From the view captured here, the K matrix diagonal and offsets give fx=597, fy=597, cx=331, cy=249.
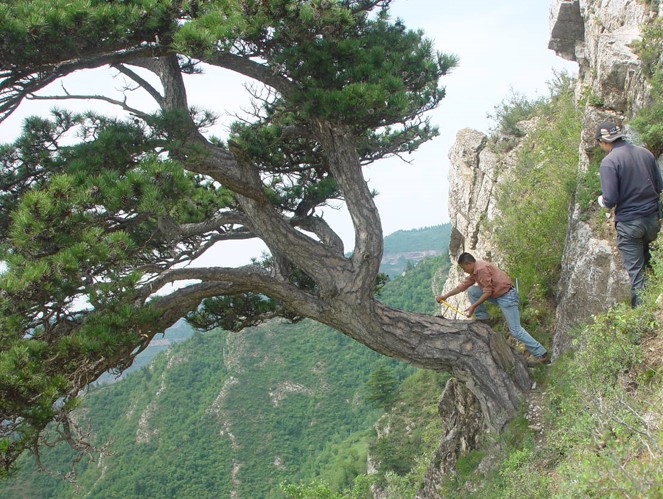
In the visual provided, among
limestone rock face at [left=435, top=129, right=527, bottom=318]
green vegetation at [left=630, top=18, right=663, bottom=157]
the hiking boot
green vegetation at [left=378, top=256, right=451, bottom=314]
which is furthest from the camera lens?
green vegetation at [left=378, top=256, right=451, bottom=314]

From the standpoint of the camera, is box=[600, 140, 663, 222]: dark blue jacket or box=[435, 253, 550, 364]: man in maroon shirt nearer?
box=[600, 140, 663, 222]: dark blue jacket

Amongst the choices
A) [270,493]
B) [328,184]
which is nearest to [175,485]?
[270,493]

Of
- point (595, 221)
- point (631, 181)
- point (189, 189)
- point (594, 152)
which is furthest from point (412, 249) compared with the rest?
point (189, 189)

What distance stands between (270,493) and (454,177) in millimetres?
36278

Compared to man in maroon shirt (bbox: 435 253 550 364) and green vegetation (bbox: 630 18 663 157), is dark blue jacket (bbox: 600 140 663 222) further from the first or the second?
man in maroon shirt (bbox: 435 253 550 364)

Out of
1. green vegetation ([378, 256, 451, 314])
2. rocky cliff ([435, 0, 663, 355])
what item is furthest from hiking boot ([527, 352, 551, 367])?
green vegetation ([378, 256, 451, 314])

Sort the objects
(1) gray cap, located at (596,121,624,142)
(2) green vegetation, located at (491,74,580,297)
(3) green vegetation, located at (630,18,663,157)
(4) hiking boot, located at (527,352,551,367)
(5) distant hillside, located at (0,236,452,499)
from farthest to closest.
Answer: (5) distant hillside, located at (0,236,452,499) → (2) green vegetation, located at (491,74,580,297) → (4) hiking boot, located at (527,352,551,367) → (3) green vegetation, located at (630,18,663,157) → (1) gray cap, located at (596,121,624,142)

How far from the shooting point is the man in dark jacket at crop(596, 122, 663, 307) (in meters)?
5.49

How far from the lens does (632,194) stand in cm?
554

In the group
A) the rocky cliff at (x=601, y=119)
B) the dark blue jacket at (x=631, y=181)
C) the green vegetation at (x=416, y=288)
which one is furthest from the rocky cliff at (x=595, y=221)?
the green vegetation at (x=416, y=288)

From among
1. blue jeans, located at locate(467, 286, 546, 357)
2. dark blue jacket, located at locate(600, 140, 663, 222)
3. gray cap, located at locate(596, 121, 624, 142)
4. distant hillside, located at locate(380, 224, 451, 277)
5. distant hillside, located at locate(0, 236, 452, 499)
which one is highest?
gray cap, located at locate(596, 121, 624, 142)

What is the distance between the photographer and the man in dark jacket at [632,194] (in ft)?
18.0

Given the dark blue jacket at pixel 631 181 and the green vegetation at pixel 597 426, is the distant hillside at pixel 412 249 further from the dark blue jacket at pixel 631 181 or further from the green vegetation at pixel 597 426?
the dark blue jacket at pixel 631 181

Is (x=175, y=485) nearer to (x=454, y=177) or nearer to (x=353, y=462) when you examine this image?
(x=353, y=462)
